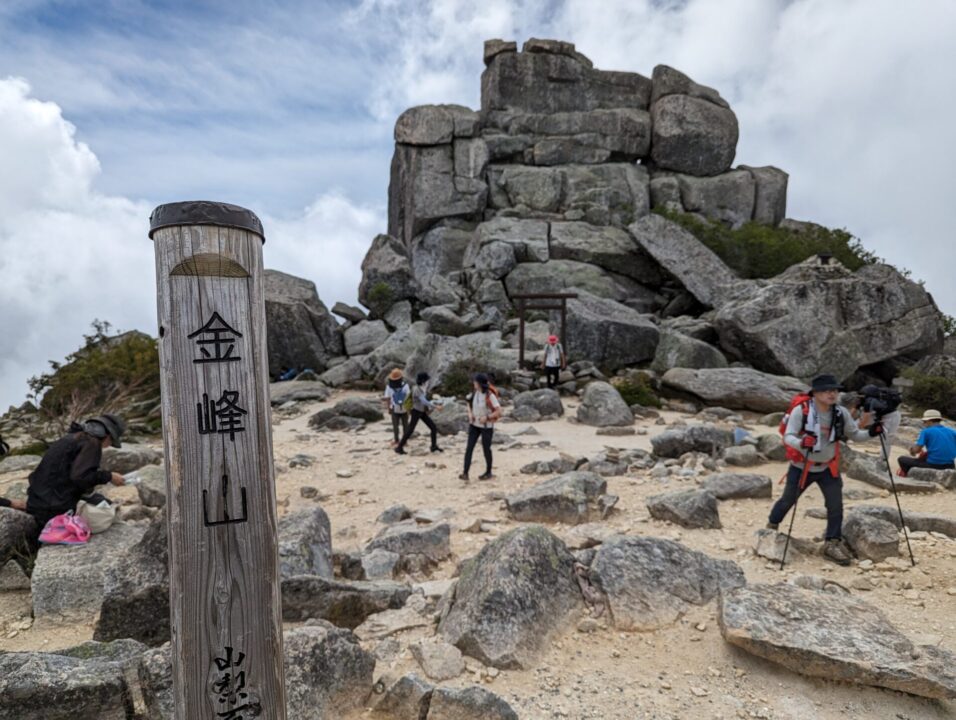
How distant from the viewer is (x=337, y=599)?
14.7 ft

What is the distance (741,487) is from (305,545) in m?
5.69

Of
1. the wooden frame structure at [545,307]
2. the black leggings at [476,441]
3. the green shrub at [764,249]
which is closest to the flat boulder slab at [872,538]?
the black leggings at [476,441]

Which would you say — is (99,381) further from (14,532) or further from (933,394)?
(933,394)

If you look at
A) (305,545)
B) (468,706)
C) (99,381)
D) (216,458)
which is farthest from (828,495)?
(99,381)

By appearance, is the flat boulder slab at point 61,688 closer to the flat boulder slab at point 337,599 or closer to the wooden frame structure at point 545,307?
the flat boulder slab at point 337,599

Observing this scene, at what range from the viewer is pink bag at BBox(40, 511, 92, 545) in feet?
18.5

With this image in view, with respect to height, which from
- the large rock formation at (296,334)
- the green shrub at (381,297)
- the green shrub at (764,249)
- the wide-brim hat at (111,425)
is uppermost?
the green shrub at (764,249)

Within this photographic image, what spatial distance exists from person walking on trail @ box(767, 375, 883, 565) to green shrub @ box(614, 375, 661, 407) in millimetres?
10374

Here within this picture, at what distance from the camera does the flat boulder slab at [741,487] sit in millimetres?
7969

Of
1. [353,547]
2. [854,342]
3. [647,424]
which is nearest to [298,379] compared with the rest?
[647,424]

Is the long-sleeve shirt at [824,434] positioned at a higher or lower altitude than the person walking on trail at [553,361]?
lower

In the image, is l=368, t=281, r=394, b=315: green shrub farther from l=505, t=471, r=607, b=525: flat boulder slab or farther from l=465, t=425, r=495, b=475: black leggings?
l=505, t=471, r=607, b=525: flat boulder slab

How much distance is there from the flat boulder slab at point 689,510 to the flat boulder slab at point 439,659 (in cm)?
389

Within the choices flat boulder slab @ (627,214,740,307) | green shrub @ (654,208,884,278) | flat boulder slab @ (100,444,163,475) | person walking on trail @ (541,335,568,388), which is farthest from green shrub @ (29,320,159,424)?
green shrub @ (654,208,884,278)
